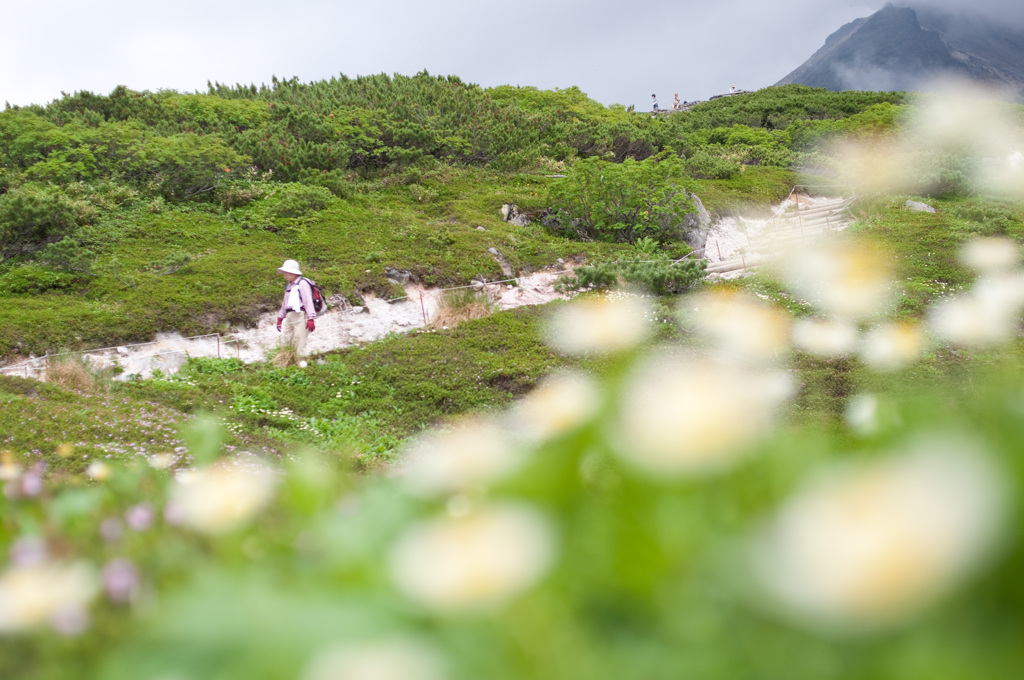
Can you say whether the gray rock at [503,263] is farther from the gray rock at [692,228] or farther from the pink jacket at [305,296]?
the pink jacket at [305,296]

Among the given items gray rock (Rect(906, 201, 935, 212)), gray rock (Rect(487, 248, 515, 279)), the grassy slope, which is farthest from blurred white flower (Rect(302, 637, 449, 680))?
gray rock (Rect(906, 201, 935, 212))

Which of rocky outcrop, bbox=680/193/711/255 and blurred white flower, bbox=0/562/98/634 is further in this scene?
rocky outcrop, bbox=680/193/711/255

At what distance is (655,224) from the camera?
16.0 metres

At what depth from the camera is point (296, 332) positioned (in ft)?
28.4

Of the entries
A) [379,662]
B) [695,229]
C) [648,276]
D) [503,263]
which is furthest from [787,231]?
[379,662]

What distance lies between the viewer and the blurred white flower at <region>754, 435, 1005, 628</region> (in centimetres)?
30

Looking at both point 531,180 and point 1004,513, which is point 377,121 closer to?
point 531,180

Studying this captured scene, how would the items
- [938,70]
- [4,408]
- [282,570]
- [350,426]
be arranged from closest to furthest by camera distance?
[282,570]
[4,408]
[350,426]
[938,70]

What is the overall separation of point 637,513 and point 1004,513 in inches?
8.2

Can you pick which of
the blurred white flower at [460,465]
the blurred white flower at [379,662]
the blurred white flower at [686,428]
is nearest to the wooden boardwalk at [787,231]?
the blurred white flower at [460,465]

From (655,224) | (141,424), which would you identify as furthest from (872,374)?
(655,224)

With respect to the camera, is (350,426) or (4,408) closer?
(4,408)

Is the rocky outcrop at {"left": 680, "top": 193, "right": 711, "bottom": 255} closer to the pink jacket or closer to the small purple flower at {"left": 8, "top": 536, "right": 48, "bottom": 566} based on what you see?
the pink jacket

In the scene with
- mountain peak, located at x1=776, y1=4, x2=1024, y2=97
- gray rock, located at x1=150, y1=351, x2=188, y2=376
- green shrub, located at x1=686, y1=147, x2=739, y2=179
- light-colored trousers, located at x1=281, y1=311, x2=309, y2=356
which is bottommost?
gray rock, located at x1=150, y1=351, x2=188, y2=376
